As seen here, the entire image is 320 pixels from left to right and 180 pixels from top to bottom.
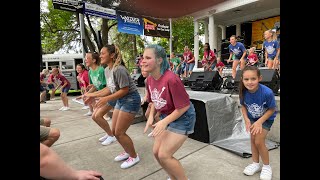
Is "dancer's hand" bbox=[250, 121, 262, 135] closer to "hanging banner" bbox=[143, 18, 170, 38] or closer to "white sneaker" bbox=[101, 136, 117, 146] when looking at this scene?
"white sneaker" bbox=[101, 136, 117, 146]

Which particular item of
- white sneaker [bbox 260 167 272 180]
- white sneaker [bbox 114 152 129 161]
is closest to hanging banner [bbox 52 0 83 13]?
white sneaker [bbox 114 152 129 161]

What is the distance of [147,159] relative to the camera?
372 centimetres

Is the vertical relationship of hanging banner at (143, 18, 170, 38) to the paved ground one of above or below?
above

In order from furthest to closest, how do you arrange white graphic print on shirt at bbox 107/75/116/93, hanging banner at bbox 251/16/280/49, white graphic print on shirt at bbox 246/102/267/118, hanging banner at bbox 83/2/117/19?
hanging banner at bbox 251/16/280/49 < hanging banner at bbox 83/2/117/19 < white graphic print on shirt at bbox 107/75/116/93 < white graphic print on shirt at bbox 246/102/267/118

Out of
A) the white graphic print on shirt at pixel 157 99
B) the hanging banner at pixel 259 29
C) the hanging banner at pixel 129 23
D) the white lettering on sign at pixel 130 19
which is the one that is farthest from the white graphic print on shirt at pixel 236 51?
the hanging banner at pixel 259 29

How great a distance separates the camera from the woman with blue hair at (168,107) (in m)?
2.33

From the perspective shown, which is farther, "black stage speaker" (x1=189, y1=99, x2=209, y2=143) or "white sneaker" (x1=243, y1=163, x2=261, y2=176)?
"black stage speaker" (x1=189, y1=99, x2=209, y2=143)

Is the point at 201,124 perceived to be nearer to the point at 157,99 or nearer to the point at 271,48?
the point at 157,99

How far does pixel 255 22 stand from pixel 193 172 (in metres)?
18.2

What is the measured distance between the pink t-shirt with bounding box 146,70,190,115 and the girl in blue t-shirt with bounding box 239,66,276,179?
3.33 feet

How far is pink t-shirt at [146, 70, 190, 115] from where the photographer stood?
2332mm

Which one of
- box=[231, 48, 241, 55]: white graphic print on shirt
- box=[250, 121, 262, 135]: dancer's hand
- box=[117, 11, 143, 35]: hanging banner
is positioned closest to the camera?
box=[250, 121, 262, 135]: dancer's hand

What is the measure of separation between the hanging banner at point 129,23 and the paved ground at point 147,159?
10883 millimetres
